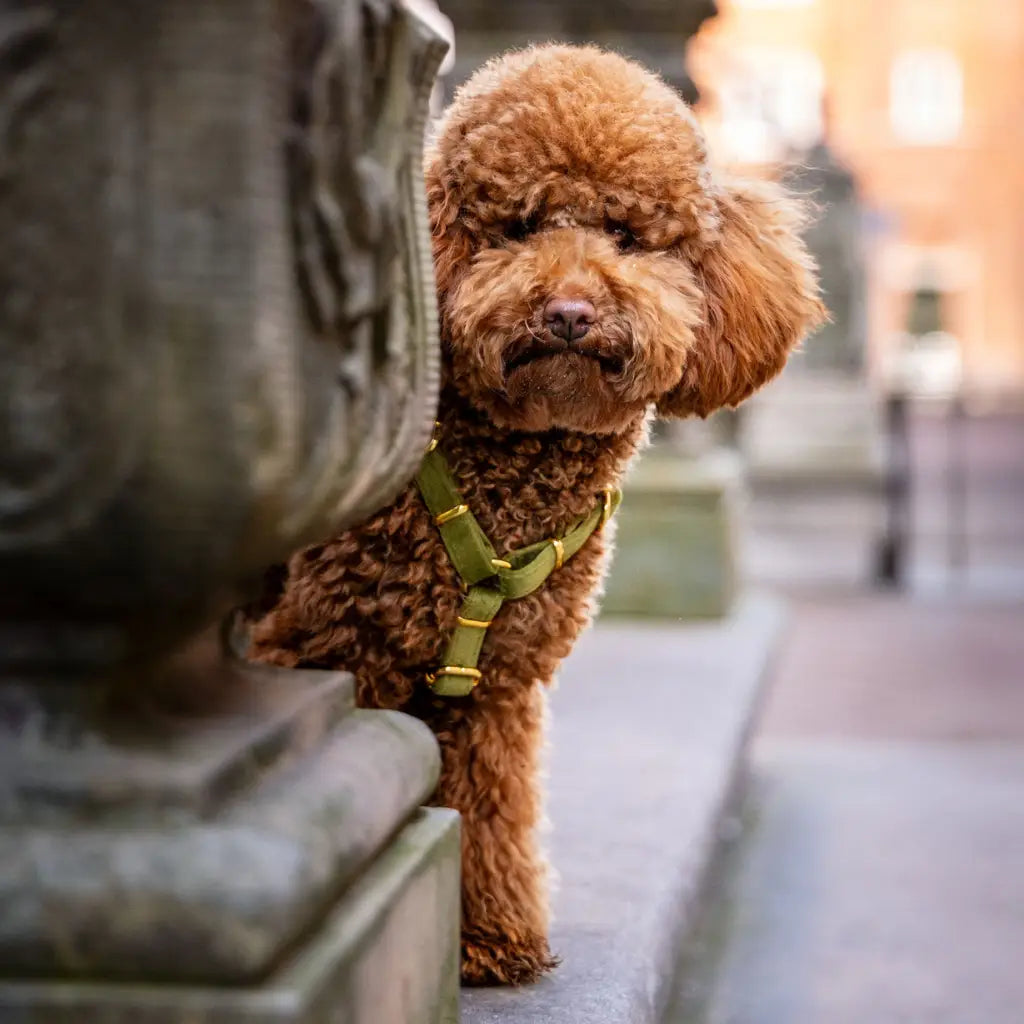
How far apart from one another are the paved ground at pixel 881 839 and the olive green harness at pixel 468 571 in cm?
142

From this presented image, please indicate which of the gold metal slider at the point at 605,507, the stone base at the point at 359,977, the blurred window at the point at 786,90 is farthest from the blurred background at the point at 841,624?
the blurred window at the point at 786,90

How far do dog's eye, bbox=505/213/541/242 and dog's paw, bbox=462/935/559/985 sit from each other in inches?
35.7

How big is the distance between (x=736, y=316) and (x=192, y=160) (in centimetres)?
112

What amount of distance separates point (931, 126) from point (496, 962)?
106 feet

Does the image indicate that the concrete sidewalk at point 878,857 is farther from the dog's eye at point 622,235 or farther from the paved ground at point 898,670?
the dog's eye at point 622,235

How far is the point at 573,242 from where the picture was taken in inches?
71.8

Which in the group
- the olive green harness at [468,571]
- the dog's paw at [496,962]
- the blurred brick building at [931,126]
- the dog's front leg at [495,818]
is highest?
the blurred brick building at [931,126]

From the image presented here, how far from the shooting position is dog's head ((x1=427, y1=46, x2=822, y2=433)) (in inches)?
70.2

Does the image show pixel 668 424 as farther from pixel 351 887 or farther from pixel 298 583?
pixel 351 887

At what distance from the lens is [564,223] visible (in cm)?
186

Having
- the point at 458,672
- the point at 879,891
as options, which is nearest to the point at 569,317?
the point at 458,672

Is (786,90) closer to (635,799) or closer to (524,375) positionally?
(635,799)

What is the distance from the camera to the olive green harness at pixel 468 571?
1847mm

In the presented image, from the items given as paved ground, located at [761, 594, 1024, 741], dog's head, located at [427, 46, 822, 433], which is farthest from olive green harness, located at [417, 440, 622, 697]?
paved ground, located at [761, 594, 1024, 741]
